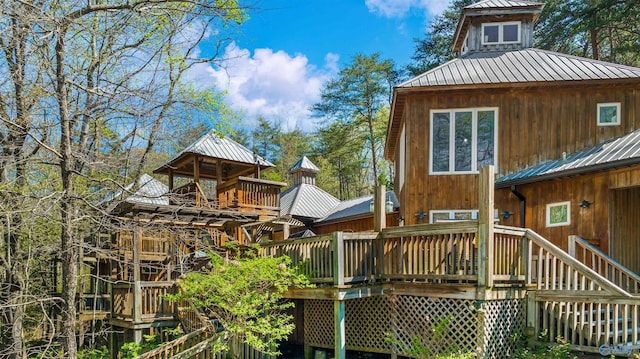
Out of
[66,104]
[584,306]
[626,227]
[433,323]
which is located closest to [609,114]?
[626,227]

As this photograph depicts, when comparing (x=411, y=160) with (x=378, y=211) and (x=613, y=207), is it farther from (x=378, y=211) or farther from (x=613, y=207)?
(x=613, y=207)

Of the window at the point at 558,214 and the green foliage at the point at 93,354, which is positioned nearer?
the window at the point at 558,214

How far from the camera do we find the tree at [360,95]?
2731 cm

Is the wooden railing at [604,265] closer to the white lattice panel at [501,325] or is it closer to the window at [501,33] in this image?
the white lattice panel at [501,325]

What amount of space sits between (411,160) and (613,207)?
409 cm

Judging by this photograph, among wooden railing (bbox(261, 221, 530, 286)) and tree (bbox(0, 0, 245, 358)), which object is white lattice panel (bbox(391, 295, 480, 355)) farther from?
tree (bbox(0, 0, 245, 358))

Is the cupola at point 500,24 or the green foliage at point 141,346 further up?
the cupola at point 500,24

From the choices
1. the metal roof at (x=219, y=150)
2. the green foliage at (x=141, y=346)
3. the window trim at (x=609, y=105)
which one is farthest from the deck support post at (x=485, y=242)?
the metal roof at (x=219, y=150)

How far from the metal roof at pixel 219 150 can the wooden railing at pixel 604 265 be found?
35.0 ft

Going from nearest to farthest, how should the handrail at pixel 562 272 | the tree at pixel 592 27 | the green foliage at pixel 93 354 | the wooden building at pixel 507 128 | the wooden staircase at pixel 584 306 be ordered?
the wooden staircase at pixel 584 306
the handrail at pixel 562 272
the wooden building at pixel 507 128
the green foliage at pixel 93 354
the tree at pixel 592 27

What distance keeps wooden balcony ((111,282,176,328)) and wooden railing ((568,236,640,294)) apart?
9.32 meters

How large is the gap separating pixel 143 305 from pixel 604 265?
10.5 m

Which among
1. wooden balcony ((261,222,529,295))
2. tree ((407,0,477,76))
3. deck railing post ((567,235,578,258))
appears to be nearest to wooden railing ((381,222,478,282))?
wooden balcony ((261,222,529,295))

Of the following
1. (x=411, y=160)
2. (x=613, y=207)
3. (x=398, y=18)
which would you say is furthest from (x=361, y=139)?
(x=613, y=207)
